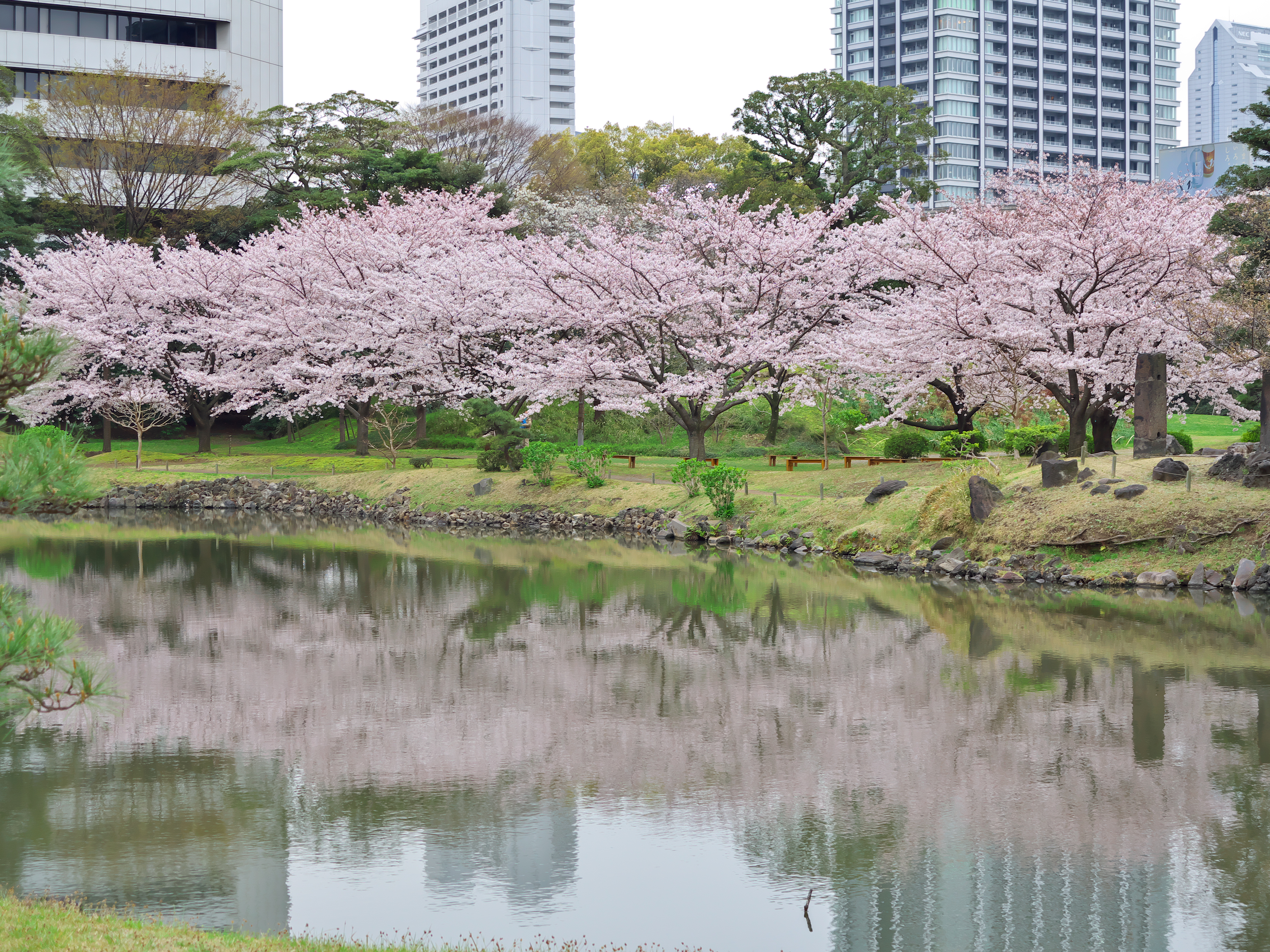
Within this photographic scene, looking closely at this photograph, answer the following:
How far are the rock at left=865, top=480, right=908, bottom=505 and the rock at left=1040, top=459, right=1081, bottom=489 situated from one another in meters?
3.80

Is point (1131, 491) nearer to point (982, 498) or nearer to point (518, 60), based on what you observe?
point (982, 498)

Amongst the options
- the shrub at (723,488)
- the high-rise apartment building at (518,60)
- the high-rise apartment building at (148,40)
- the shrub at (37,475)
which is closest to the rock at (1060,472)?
the shrub at (723,488)

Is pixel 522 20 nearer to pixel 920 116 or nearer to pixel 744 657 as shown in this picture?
pixel 920 116

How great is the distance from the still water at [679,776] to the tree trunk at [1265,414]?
175 inches

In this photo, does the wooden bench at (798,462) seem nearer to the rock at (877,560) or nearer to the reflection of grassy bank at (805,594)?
the reflection of grassy bank at (805,594)

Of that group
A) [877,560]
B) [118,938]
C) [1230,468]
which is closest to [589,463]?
[877,560]

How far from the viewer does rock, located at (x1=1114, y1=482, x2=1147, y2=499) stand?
Answer: 21938 millimetres

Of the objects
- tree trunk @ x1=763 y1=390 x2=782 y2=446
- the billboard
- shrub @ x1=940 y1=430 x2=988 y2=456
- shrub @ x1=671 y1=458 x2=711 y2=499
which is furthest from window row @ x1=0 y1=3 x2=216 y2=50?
the billboard

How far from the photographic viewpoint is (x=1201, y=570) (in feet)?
66.8

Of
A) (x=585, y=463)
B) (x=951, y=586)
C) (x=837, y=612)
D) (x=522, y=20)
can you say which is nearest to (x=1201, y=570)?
(x=951, y=586)

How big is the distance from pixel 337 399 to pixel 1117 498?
28.0 meters

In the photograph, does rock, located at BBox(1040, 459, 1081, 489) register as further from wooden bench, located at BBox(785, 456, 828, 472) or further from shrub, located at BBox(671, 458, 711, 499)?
shrub, located at BBox(671, 458, 711, 499)

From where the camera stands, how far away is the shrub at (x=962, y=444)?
2909 centimetres

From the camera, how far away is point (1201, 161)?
90.9 metres
